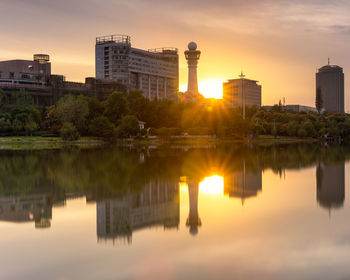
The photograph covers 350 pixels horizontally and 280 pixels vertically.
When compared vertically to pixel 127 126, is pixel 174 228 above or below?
below

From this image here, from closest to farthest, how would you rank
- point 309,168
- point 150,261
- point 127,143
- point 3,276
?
point 3,276, point 150,261, point 309,168, point 127,143

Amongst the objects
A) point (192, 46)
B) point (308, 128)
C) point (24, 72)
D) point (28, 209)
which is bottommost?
point (28, 209)

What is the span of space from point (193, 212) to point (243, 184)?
7652 mm

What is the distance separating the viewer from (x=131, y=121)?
78500 mm

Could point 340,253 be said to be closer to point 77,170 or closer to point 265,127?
point 77,170

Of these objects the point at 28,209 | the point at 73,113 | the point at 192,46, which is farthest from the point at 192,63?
the point at 28,209

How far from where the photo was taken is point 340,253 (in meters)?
10.9

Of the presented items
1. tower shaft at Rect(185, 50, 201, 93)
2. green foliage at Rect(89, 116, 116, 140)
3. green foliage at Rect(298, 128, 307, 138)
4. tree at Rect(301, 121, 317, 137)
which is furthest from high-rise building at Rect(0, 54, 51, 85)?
tree at Rect(301, 121, 317, 137)

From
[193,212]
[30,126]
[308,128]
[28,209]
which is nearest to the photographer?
[193,212]

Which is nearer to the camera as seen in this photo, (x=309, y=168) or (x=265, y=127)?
(x=309, y=168)

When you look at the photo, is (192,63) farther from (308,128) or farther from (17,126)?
(17,126)

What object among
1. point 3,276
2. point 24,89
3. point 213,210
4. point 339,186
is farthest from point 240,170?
point 24,89

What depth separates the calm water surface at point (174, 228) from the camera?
984 cm

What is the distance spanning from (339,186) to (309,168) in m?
9.99
